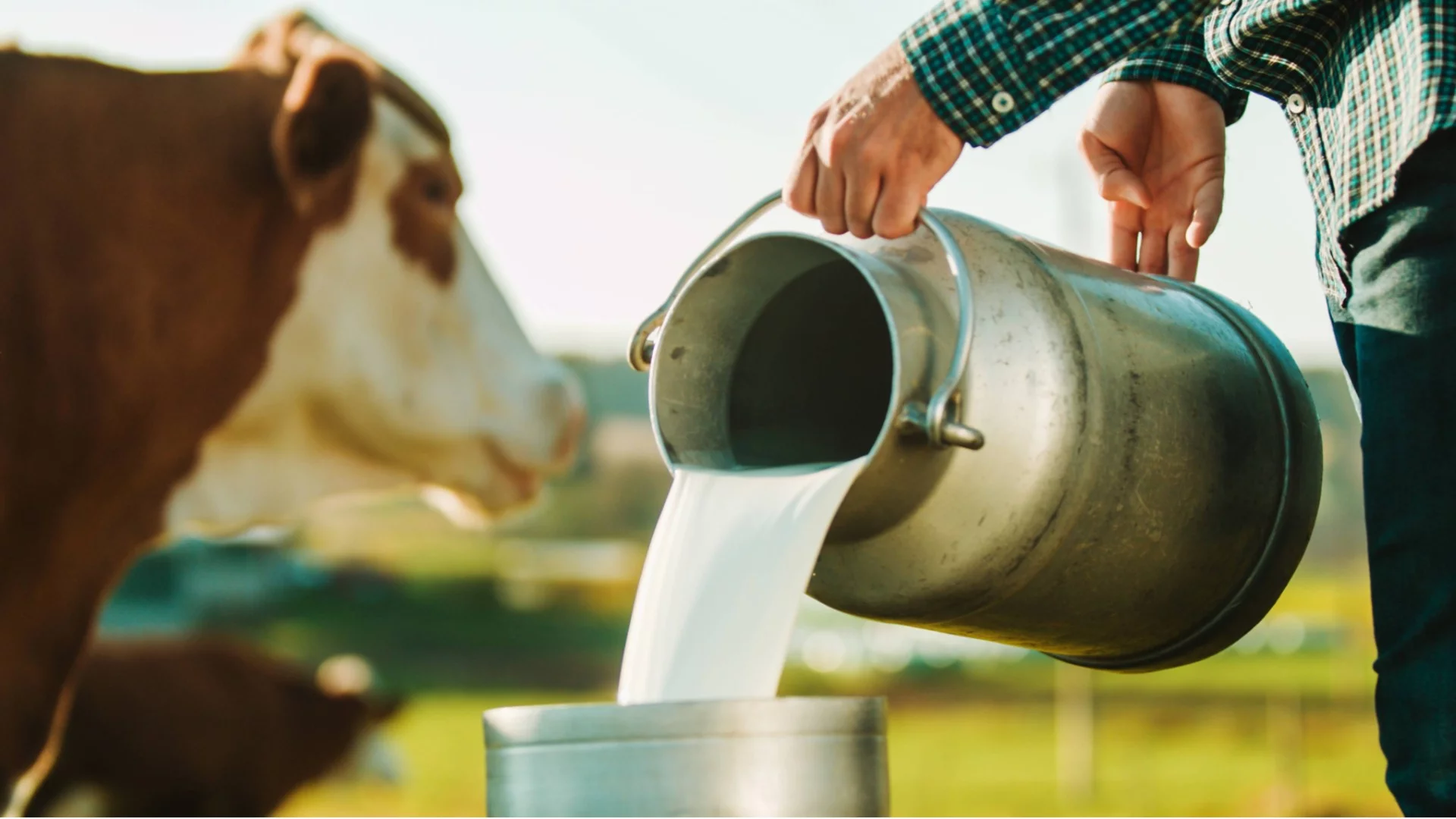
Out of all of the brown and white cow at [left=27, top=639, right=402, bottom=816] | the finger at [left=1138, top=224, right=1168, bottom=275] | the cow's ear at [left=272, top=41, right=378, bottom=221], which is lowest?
the brown and white cow at [left=27, top=639, right=402, bottom=816]

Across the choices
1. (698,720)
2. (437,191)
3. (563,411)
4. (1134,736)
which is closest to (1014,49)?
(698,720)

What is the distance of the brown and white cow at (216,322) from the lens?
1.95 meters

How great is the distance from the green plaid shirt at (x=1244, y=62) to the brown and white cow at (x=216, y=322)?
53.3 inches

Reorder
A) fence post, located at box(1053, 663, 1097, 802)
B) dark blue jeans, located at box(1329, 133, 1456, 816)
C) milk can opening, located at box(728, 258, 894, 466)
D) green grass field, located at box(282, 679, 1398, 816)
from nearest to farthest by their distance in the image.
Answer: dark blue jeans, located at box(1329, 133, 1456, 816)
milk can opening, located at box(728, 258, 894, 466)
green grass field, located at box(282, 679, 1398, 816)
fence post, located at box(1053, 663, 1097, 802)

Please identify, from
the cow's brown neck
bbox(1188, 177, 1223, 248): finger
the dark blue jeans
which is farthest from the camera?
the cow's brown neck

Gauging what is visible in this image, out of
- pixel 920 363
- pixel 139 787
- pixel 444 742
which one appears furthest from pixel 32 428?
pixel 444 742

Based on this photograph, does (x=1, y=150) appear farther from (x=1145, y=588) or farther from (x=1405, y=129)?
(x=1405, y=129)

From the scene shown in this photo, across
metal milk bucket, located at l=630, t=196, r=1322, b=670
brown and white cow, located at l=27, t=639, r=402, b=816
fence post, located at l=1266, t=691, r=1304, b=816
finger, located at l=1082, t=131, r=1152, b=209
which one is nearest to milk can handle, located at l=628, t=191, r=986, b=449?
metal milk bucket, located at l=630, t=196, r=1322, b=670

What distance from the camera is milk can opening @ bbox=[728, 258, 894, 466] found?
1.04m

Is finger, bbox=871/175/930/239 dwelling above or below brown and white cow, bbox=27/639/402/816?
above

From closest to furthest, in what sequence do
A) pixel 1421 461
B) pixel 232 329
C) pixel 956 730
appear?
pixel 1421 461 → pixel 232 329 → pixel 956 730

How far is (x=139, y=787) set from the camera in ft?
16.2

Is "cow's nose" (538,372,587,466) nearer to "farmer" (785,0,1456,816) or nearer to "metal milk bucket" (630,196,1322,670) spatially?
"metal milk bucket" (630,196,1322,670)

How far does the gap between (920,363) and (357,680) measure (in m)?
5.55
